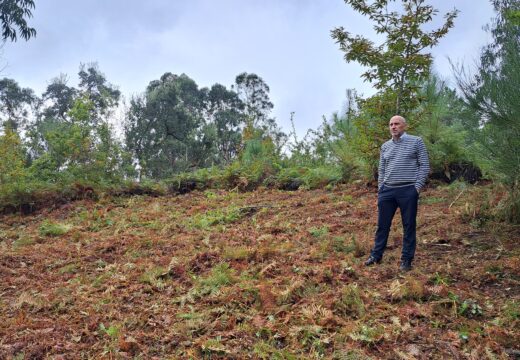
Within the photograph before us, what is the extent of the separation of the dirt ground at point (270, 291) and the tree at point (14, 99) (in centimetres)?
3115

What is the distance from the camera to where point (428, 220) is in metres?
6.32

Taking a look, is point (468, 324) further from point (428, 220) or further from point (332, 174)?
point (332, 174)

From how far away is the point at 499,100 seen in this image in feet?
15.4

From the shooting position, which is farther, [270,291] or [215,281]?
[215,281]

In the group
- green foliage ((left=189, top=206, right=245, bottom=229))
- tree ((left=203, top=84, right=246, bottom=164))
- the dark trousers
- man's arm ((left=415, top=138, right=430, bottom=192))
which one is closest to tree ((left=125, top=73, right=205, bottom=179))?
tree ((left=203, top=84, right=246, bottom=164))

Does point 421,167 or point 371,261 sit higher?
point 421,167

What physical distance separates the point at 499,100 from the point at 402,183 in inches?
59.4

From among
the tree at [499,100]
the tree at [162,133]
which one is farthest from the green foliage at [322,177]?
the tree at [162,133]

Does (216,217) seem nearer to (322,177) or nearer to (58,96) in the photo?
(322,177)

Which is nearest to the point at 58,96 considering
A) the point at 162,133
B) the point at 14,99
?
the point at 14,99

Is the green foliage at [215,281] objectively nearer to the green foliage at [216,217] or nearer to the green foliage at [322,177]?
the green foliage at [216,217]

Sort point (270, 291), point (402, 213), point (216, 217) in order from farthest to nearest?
point (216, 217) → point (402, 213) → point (270, 291)

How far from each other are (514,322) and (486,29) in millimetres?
3433

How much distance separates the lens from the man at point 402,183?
4.55 m
